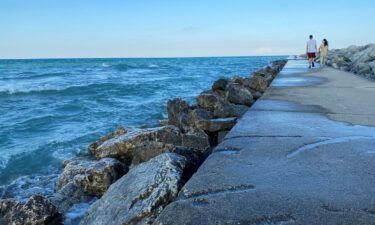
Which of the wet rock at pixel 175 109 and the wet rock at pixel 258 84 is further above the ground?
the wet rock at pixel 258 84

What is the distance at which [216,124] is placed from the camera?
5145mm

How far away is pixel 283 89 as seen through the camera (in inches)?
276

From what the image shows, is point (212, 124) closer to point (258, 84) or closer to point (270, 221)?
point (270, 221)

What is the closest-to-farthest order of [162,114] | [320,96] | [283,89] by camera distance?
[320,96] < [283,89] < [162,114]

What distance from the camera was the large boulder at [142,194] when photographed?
7.55 ft

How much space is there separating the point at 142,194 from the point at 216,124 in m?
2.80

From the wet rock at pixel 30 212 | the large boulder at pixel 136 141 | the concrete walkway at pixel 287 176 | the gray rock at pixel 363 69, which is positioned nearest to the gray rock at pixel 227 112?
the large boulder at pixel 136 141

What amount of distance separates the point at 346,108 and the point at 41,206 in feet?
12.1

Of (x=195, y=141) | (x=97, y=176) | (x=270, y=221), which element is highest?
(x=270, y=221)

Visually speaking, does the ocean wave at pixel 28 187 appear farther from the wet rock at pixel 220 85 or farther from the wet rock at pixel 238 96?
the wet rock at pixel 220 85

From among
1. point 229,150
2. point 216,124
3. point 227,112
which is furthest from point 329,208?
point 227,112

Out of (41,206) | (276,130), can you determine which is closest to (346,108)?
(276,130)

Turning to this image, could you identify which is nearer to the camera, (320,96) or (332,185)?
(332,185)

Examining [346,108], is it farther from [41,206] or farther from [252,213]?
[41,206]
